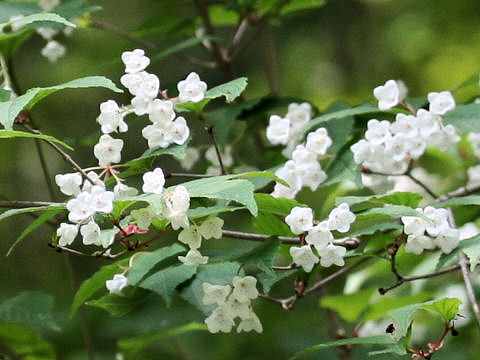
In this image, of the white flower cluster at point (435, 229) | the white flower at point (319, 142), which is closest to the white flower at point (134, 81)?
the white flower at point (319, 142)

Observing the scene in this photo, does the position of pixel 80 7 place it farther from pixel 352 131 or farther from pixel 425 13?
pixel 425 13

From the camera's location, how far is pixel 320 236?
1748 millimetres

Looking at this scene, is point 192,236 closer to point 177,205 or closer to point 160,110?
point 177,205

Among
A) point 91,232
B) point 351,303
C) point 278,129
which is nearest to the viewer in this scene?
point 91,232

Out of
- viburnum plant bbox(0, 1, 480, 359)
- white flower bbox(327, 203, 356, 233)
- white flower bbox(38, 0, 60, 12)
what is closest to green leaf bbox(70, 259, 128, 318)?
viburnum plant bbox(0, 1, 480, 359)

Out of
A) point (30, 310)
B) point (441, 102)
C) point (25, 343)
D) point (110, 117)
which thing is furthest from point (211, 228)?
point (25, 343)

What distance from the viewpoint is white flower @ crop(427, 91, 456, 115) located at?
2.07 meters

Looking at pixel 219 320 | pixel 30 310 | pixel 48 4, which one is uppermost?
pixel 48 4

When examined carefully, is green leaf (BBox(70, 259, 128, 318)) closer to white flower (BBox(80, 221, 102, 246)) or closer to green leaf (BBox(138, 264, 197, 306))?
green leaf (BBox(138, 264, 197, 306))

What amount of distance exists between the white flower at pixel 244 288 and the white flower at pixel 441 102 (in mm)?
683

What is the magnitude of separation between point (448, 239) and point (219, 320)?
0.58 m

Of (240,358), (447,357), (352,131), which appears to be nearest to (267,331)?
(240,358)

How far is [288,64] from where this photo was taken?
22.9 ft

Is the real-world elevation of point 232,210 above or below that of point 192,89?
below
